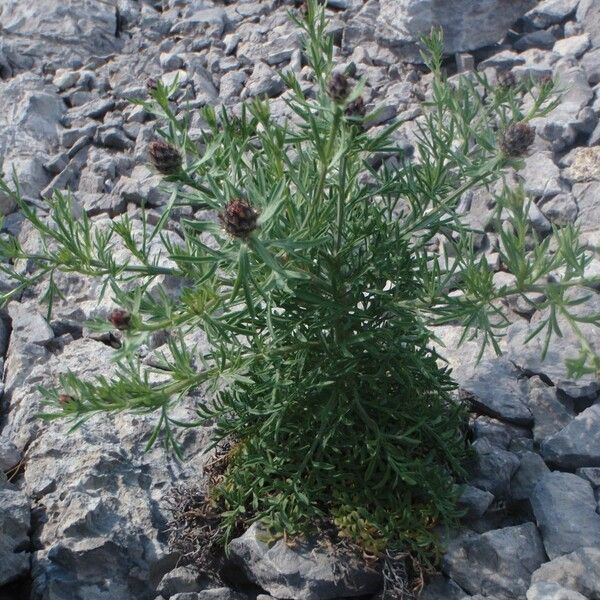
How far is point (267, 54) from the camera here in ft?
20.3

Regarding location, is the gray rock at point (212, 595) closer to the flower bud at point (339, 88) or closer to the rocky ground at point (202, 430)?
the rocky ground at point (202, 430)

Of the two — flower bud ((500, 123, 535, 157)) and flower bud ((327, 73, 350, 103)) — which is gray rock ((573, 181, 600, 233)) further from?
flower bud ((327, 73, 350, 103))

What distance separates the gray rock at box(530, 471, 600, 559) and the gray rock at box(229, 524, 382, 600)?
0.64 m

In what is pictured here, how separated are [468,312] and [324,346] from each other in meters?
0.50

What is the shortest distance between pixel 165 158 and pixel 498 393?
6.08 ft

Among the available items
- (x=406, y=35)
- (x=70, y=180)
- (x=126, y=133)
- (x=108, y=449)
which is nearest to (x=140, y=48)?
(x=126, y=133)

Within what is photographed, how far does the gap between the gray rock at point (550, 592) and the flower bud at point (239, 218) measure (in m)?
1.54

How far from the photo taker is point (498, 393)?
3.73 metres

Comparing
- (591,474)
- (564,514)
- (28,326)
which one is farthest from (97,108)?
(564,514)

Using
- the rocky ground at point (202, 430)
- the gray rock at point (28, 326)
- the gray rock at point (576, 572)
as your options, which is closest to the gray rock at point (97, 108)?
the rocky ground at point (202, 430)

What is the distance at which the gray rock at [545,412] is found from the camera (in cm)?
367

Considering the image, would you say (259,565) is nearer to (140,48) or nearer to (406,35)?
(406,35)

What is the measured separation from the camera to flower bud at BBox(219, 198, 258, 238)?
220 cm

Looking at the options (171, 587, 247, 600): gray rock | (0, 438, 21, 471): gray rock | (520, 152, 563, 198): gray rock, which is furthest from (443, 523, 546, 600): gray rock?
(520, 152, 563, 198): gray rock
